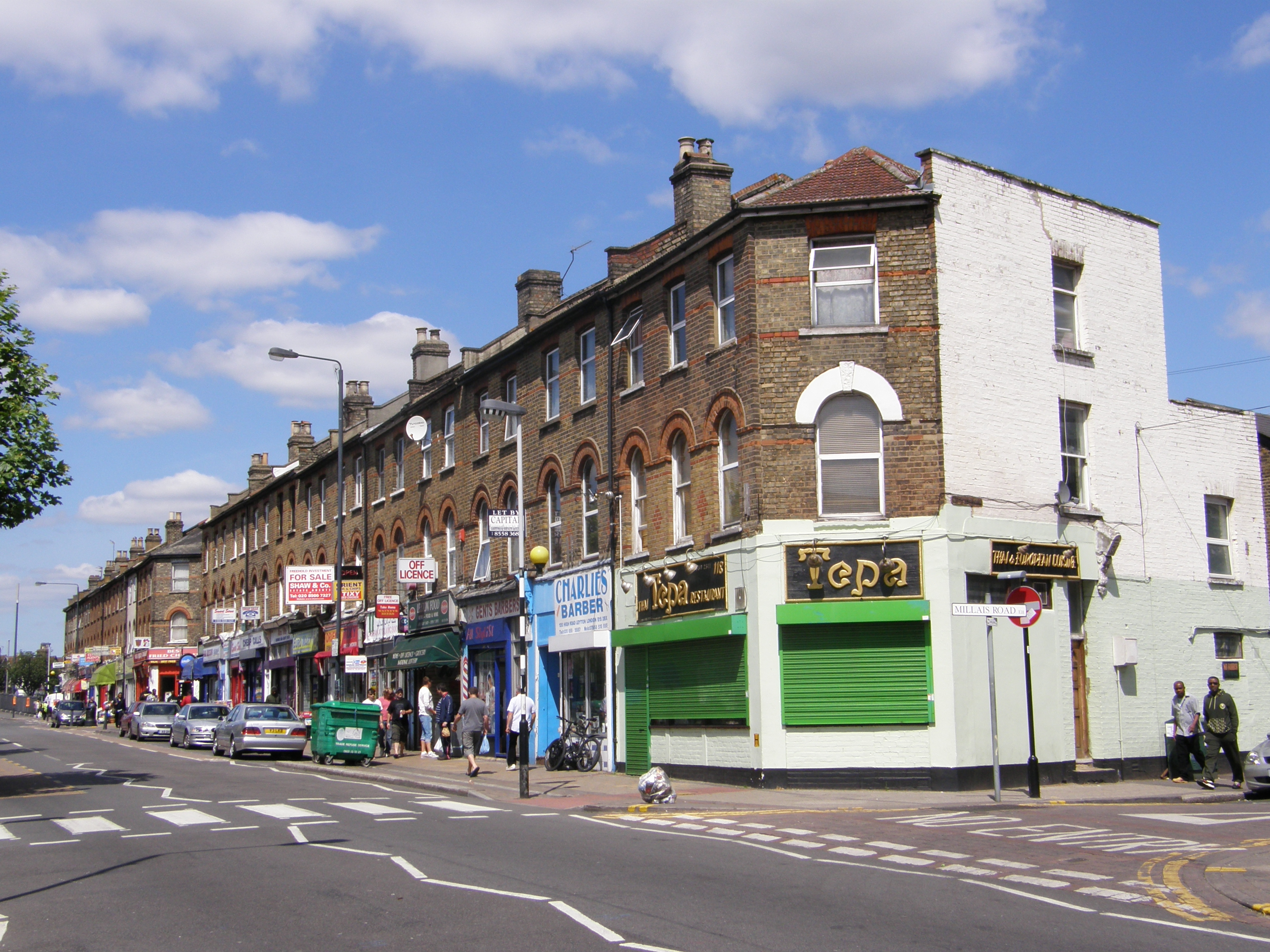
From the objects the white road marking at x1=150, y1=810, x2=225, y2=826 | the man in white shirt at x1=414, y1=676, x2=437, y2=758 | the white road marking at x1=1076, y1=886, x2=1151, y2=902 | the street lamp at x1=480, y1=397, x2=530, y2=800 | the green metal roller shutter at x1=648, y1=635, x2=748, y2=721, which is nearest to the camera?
the white road marking at x1=1076, y1=886, x2=1151, y2=902

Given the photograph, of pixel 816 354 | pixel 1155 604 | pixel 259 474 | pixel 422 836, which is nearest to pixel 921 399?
pixel 816 354

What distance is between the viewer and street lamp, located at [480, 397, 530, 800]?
1955 cm

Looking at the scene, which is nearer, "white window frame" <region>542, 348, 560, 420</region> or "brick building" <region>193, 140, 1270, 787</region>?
"brick building" <region>193, 140, 1270, 787</region>

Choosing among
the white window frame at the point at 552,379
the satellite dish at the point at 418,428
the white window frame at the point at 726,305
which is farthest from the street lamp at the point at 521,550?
the white window frame at the point at 726,305

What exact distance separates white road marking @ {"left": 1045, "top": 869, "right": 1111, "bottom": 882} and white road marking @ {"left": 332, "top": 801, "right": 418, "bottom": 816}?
839 cm

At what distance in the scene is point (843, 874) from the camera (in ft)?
36.1

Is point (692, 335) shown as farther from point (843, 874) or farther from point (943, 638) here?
point (843, 874)

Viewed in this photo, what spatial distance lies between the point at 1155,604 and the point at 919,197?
8862mm

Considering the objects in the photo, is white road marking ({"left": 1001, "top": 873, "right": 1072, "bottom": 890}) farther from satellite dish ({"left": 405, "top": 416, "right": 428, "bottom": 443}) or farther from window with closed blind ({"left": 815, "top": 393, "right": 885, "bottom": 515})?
satellite dish ({"left": 405, "top": 416, "right": 428, "bottom": 443})

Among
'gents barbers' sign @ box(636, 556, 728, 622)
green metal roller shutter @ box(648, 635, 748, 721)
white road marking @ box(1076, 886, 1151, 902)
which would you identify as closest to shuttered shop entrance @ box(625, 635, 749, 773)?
green metal roller shutter @ box(648, 635, 748, 721)

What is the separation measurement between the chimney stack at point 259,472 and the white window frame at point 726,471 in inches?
1603

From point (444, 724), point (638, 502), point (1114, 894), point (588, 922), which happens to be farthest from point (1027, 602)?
point (444, 724)

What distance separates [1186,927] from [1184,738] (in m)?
13.7

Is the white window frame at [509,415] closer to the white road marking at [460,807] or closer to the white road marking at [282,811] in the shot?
the white road marking at [460,807]
